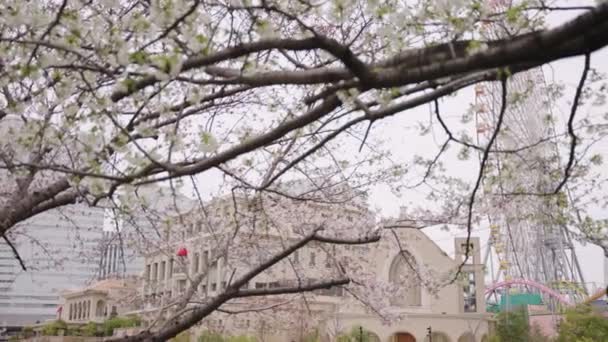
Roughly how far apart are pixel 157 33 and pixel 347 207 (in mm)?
7094

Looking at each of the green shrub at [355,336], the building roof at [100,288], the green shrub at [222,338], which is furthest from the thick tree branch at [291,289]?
the building roof at [100,288]

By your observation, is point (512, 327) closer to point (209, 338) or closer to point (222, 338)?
point (222, 338)

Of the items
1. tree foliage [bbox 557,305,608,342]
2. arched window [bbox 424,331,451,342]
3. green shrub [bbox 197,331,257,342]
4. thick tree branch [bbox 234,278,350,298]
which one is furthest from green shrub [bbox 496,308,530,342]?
thick tree branch [bbox 234,278,350,298]

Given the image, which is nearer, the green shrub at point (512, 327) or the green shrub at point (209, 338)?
the green shrub at point (209, 338)

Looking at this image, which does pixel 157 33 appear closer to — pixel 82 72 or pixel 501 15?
pixel 82 72

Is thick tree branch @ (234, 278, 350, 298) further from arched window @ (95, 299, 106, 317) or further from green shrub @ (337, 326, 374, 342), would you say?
arched window @ (95, 299, 106, 317)

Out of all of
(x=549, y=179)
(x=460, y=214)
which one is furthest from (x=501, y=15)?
(x=460, y=214)

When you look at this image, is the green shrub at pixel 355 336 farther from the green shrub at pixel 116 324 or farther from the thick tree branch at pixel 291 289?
the thick tree branch at pixel 291 289

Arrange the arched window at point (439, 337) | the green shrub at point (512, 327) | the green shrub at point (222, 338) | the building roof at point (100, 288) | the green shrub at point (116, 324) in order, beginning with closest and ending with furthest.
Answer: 1. the green shrub at point (222, 338)
2. the green shrub at point (116, 324)
3. the green shrub at point (512, 327)
4. the arched window at point (439, 337)
5. the building roof at point (100, 288)

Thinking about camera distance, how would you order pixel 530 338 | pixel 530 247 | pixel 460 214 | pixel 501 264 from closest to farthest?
pixel 460 214 → pixel 530 338 → pixel 530 247 → pixel 501 264

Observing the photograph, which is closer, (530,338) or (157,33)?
(157,33)

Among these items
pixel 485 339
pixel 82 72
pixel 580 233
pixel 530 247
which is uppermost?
pixel 530 247

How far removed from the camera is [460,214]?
9.42 metres

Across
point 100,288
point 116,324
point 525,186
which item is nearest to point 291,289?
point 525,186
